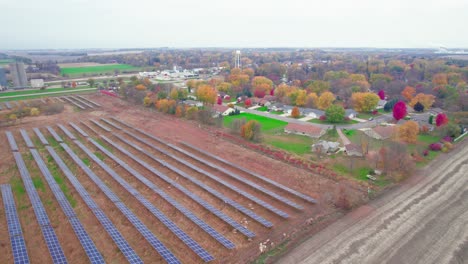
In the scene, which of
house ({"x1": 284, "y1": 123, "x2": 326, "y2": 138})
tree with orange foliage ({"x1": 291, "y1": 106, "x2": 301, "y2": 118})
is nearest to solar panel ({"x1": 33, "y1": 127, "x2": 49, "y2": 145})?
house ({"x1": 284, "y1": 123, "x2": 326, "y2": 138})

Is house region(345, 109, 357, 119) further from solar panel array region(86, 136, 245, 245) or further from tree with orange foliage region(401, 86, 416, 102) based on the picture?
solar panel array region(86, 136, 245, 245)

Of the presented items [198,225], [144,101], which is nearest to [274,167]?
[198,225]

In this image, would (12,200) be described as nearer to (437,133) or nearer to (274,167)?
(274,167)

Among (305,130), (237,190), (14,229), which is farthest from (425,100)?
(14,229)

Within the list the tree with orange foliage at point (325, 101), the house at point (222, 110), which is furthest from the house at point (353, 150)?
the house at point (222, 110)

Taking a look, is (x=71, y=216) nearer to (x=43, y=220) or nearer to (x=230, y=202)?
(x=43, y=220)

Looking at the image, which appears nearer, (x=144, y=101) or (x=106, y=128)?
(x=106, y=128)

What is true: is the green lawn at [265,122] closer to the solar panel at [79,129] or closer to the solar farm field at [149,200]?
the solar farm field at [149,200]
